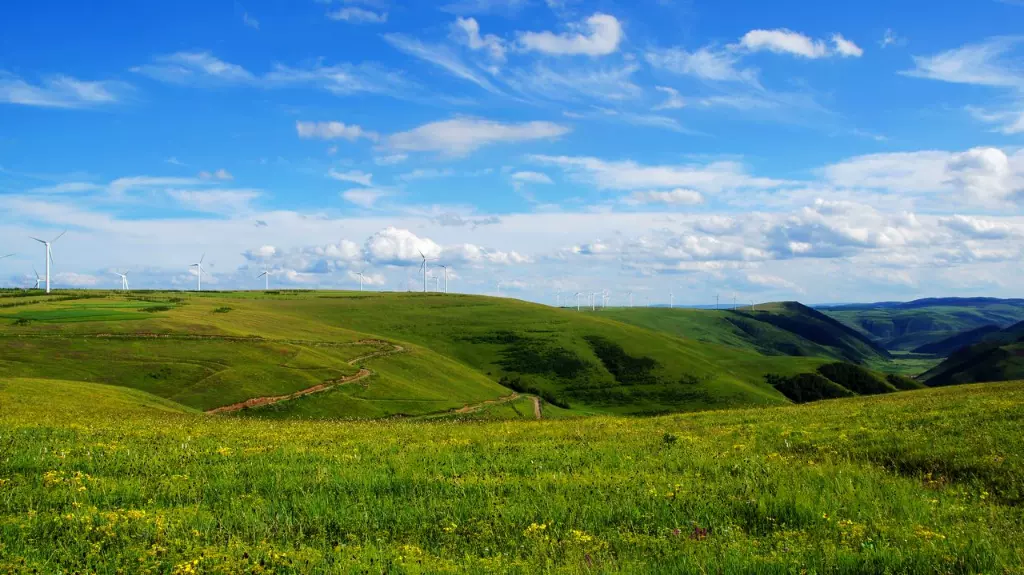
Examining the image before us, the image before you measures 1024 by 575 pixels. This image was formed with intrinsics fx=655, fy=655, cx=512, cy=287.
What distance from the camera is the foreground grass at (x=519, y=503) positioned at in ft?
34.0

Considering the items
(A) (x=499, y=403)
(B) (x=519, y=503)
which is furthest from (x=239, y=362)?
(B) (x=519, y=503)

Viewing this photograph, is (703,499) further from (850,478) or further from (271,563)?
(271,563)

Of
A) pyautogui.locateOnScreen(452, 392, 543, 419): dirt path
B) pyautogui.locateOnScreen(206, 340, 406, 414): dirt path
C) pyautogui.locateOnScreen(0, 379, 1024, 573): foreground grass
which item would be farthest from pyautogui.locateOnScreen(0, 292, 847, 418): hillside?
pyautogui.locateOnScreen(0, 379, 1024, 573): foreground grass

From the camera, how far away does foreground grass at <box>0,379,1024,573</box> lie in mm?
10375

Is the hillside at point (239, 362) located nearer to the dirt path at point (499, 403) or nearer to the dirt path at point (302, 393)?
the dirt path at point (302, 393)

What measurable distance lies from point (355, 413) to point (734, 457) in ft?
296

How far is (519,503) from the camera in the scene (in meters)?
14.0

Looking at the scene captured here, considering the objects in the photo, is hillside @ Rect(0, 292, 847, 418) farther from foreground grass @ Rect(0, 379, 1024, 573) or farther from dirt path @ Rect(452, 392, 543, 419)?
foreground grass @ Rect(0, 379, 1024, 573)

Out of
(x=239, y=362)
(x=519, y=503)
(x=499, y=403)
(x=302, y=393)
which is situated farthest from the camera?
(x=499, y=403)

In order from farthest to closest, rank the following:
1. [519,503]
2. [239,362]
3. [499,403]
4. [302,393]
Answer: [499,403]
[239,362]
[302,393]
[519,503]

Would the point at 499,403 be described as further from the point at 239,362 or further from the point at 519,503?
the point at 519,503

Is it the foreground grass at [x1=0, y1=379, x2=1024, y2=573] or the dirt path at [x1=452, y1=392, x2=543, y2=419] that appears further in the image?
the dirt path at [x1=452, y1=392, x2=543, y2=419]

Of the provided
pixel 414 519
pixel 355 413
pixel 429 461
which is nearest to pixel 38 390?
pixel 355 413

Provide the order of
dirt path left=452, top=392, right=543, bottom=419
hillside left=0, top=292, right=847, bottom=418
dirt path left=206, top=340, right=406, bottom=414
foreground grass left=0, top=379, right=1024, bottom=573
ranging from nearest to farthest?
foreground grass left=0, top=379, right=1024, bottom=573 → dirt path left=206, top=340, right=406, bottom=414 → hillside left=0, top=292, right=847, bottom=418 → dirt path left=452, top=392, right=543, bottom=419
